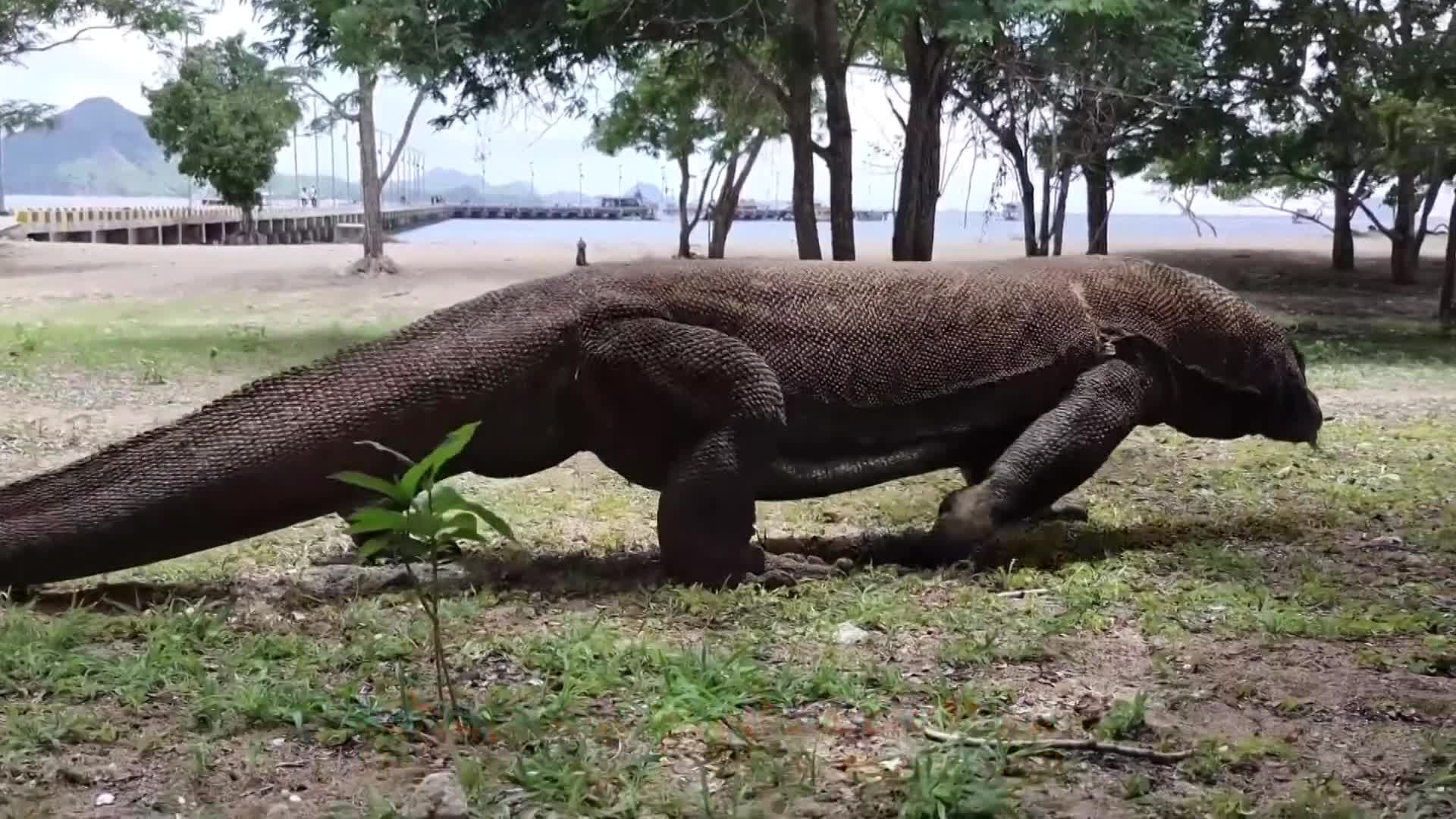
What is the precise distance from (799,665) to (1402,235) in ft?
44.0

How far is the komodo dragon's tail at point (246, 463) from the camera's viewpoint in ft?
10.2

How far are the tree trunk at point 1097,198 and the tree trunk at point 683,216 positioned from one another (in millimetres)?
3809

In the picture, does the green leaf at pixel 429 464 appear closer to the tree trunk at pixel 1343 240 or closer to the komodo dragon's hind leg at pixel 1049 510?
the komodo dragon's hind leg at pixel 1049 510

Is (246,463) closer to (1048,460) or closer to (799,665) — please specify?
(799,665)

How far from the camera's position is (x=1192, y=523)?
177 inches

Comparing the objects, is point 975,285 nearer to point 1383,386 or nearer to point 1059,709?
point 1059,709

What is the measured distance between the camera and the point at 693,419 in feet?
11.7

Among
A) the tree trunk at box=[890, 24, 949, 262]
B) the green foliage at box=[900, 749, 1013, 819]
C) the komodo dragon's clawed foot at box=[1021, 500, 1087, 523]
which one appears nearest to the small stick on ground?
the komodo dragon's clawed foot at box=[1021, 500, 1087, 523]

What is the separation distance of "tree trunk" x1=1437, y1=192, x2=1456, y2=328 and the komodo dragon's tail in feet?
33.2

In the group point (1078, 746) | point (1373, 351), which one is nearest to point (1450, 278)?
point (1373, 351)

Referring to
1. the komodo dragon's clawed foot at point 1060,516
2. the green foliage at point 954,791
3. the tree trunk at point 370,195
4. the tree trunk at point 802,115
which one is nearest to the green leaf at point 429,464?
the green foliage at point 954,791

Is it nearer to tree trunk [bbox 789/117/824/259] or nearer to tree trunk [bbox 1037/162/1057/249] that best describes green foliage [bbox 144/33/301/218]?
tree trunk [bbox 789/117/824/259]

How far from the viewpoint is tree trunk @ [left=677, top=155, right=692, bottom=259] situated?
12.7 metres

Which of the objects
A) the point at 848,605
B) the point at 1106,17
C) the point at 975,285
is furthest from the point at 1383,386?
the point at 848,605
